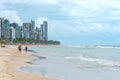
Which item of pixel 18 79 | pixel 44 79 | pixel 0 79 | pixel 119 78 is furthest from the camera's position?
pixel 119 78

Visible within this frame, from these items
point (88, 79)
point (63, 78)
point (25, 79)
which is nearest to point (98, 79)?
point (88, 79)

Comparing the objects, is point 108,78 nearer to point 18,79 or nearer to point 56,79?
point 56,79

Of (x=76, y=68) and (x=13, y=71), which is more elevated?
(x=13, y=71)

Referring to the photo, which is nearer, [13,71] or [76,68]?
[13,71]

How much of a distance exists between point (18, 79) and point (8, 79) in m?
0.98

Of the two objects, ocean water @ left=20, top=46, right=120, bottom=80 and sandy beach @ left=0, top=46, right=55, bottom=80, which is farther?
ocean water @ left=20, top=46, right=120, bottom=80

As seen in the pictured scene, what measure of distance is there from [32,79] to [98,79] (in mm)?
4261

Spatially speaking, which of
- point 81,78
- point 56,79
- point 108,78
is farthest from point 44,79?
point 108,78

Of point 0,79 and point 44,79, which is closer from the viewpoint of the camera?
point 0,79

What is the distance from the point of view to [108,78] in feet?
69.8

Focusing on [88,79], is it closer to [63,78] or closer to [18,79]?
[63,78]

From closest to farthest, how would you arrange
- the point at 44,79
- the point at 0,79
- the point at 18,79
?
1. the point at 0,79
2. the point at 18,79
3. the point at 44,79

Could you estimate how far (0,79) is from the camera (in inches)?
670

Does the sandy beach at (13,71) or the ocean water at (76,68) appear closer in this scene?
the sandy beach at (13,71)
